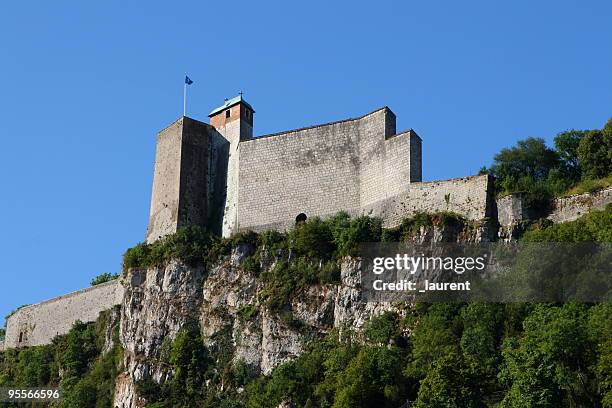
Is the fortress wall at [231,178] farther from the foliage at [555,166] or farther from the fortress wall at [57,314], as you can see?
the foliage at [555,166]

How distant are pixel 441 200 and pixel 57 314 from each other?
21.1 metres

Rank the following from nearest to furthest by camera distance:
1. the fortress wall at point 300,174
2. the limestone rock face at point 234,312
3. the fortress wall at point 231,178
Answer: the limestone rock face at point 234,312, the fortress wall at point 300,174, the fortress wall at point 231,178

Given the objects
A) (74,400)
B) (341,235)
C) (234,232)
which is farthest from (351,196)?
(74,400)

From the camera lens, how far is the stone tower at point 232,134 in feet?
141

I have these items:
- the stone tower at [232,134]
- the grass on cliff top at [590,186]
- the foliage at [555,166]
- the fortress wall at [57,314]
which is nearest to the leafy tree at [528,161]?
the foliage at [555,166]

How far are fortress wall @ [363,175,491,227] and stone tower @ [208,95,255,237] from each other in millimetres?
6463

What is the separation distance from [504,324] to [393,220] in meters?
6.56

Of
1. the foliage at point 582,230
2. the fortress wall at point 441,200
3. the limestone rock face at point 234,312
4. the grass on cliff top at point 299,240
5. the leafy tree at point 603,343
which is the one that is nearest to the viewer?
the leafy tree at point 603,343

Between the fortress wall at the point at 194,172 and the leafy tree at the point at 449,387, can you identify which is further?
the fortress wall at the point at 194,172

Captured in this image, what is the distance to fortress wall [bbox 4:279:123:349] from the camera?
48.0m

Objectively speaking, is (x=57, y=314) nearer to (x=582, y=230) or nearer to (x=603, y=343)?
(x=582, y=230)

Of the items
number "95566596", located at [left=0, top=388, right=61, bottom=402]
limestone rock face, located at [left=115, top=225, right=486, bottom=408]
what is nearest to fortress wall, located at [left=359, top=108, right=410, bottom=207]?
limestone rock face, located at [left=115, top=225, right=486, bottom=408]

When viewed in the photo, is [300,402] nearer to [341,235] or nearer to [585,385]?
[341,235]

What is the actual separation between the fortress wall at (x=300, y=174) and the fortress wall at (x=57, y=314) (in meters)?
7.46
